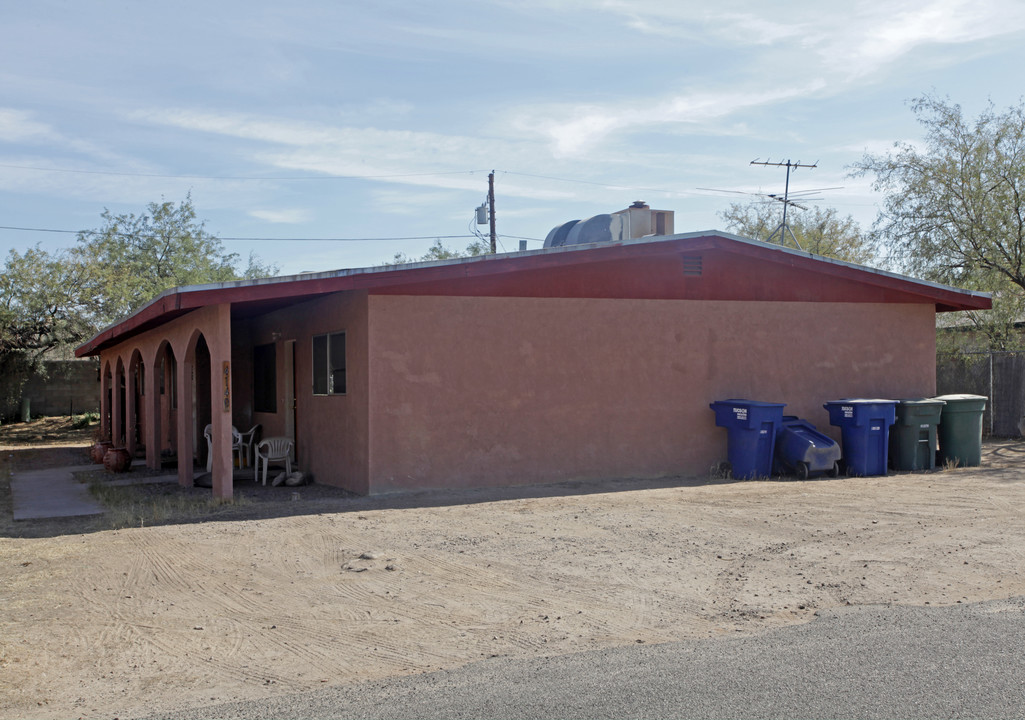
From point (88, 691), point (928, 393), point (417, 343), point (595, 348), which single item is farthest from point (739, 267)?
point (88, 691)

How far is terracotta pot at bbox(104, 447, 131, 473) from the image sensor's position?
54.1 feet

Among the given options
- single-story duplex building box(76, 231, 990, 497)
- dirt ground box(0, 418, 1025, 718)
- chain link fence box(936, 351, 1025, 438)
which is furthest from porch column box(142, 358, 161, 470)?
chain link fence box(936, 351, 1025, 438)

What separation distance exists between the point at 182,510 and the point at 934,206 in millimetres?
18074

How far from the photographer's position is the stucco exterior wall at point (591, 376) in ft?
38.7

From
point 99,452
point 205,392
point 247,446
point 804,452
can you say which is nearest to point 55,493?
point 247,446

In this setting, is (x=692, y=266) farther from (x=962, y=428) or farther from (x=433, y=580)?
(x=433, y=580)

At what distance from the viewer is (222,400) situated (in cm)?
1105

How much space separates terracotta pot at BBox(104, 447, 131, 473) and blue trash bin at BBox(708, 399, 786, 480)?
10.8 m

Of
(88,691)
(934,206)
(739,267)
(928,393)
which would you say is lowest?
(88,691)

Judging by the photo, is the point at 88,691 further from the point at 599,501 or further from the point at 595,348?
the point at 595,348

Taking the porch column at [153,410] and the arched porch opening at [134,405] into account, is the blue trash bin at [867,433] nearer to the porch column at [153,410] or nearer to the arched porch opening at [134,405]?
the porch column at [153,410]

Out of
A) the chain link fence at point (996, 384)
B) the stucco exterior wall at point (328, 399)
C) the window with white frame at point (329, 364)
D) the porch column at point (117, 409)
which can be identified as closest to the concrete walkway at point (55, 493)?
the porch column at point (117, 409)

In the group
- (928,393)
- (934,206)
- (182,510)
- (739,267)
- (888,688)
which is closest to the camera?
(888,688)

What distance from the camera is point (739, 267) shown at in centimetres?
1383
